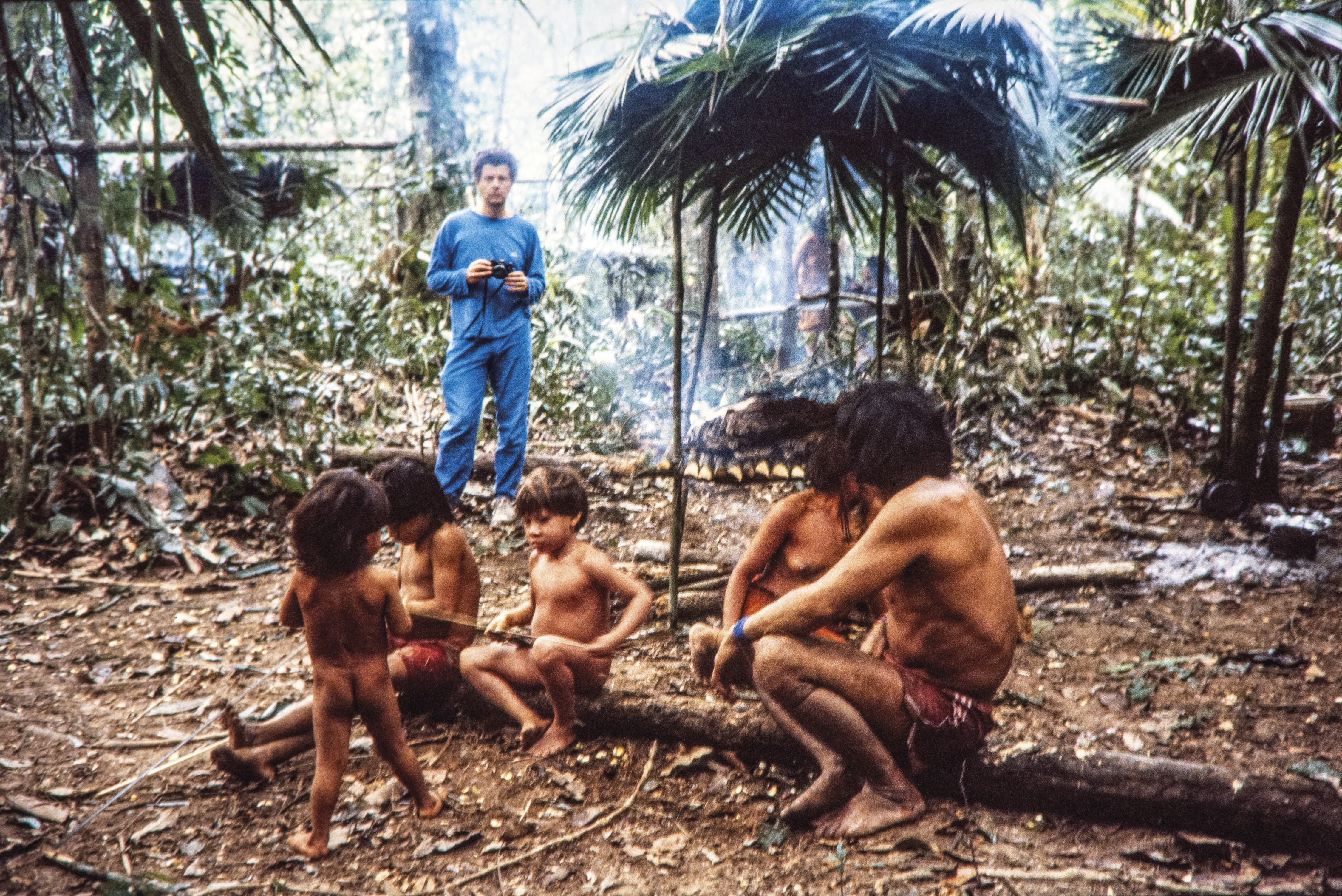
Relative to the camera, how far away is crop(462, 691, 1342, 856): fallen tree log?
6.95ft

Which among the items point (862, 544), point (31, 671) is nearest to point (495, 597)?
point (31, 671)

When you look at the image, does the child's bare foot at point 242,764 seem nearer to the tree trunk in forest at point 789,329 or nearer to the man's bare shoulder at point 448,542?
the man's bare shoulder at point 448,542

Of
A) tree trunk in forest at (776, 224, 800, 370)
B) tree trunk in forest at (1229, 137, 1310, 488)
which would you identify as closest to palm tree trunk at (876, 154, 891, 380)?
tree trunk in forest at (1229, 137, 1310, 488)

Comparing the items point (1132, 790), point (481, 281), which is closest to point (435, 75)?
point (481, 281)

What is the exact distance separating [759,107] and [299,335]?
4.28 metres

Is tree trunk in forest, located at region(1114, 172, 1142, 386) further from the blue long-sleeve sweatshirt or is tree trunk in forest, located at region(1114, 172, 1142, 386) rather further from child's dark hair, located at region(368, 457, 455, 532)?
Answer: child's dark hair, located at region(368, 457, 455, 532)

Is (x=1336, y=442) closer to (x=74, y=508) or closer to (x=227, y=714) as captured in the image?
(x=227, y=714)

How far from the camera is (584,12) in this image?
4.99m

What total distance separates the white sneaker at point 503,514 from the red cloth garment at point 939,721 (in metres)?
2.98

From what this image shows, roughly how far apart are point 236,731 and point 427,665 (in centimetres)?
58

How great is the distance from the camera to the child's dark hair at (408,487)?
2.77m

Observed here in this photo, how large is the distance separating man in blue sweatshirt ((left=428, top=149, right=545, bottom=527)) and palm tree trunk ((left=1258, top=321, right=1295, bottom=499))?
12.1ft

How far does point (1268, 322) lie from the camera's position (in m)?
4.34

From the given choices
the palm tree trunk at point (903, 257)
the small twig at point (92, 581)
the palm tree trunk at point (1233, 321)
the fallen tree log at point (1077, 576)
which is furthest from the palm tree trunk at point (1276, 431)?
the small twig at point (92, 581)
